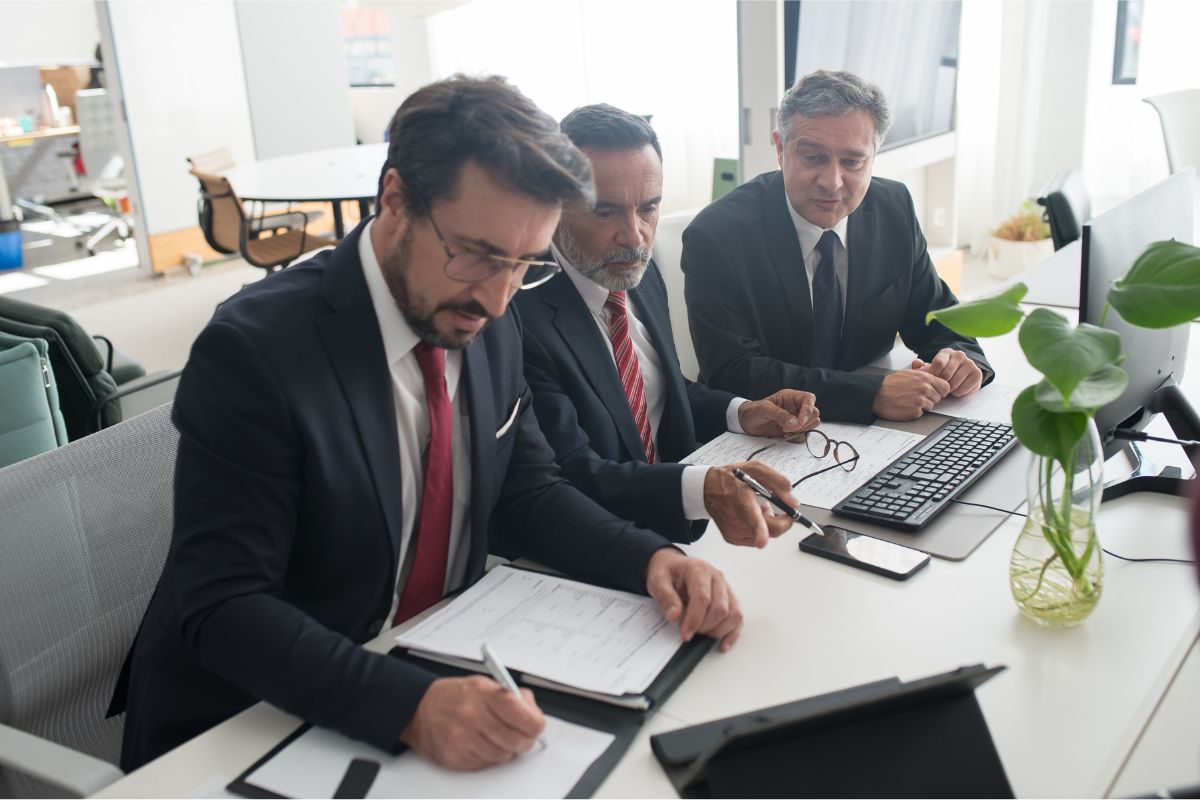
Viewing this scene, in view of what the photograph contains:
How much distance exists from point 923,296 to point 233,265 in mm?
6064

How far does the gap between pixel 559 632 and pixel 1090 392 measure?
669 mm

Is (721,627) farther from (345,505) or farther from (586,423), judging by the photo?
(586,423)

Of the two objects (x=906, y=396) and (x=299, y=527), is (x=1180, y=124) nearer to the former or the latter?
(x=906, y=396)

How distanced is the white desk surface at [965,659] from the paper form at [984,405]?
0.47 metres

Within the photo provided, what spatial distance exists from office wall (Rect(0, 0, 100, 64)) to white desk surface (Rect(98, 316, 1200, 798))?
345 inches

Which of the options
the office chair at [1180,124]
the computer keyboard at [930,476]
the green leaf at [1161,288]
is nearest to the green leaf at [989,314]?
the green leaf at [1161,288]

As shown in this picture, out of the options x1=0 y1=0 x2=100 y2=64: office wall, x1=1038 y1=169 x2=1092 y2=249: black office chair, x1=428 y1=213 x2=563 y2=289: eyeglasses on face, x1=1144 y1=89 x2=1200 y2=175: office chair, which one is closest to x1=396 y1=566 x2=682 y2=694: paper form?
x1=428 y1=213 x2=563 y2=289: eyeglasses on face

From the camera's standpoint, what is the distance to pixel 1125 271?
1.35 m

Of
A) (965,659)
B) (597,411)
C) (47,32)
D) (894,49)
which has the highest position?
(47,32)

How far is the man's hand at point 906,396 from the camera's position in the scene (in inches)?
75.9

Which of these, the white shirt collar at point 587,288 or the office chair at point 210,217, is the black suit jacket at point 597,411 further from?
the office chair at point 210,217

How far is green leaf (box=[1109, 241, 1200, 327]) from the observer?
116cm

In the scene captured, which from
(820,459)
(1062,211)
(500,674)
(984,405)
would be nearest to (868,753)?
(500,674)

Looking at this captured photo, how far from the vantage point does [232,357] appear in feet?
3.85
